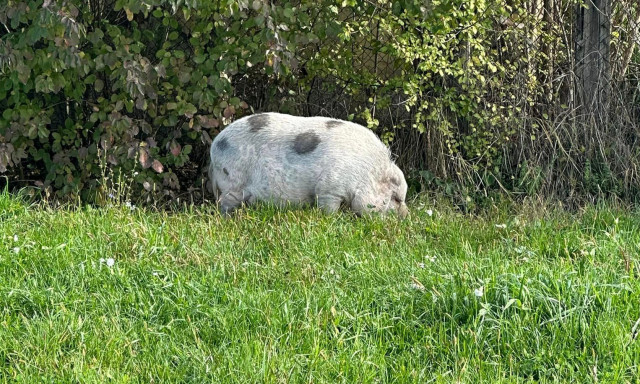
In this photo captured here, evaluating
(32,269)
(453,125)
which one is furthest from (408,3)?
(32,269)

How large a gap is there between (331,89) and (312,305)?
13.0 feet

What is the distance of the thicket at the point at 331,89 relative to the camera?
6391 millimetres

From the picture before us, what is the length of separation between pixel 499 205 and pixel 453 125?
3.90 feet

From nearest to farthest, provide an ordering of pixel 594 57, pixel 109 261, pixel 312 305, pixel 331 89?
1. pixel 312 305
2. pixel 109 261
3. pixel 594 57
4. pixel 331 89

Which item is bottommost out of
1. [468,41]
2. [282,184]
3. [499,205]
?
[499,205]

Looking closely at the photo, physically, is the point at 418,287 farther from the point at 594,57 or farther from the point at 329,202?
the point at 594,57

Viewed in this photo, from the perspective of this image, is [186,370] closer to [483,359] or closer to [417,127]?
[483,359]

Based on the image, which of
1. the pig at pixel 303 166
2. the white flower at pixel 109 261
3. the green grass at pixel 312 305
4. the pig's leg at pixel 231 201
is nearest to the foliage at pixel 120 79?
the pig at pixel 303 166

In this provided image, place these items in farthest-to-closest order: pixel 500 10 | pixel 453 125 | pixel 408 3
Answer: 1. pixel 453 125
2. pixel 500 10
3. pixel 408 3

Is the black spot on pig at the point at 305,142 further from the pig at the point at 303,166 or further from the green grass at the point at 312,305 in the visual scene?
the green grass at the point at 312,305

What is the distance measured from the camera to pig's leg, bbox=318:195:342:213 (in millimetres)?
5953

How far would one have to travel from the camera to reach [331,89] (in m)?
7.75

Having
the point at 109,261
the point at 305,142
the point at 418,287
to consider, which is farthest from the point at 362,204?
the point at 109,261

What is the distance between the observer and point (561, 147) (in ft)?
23.2
